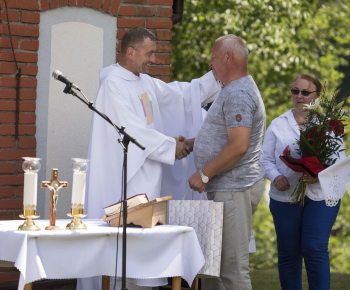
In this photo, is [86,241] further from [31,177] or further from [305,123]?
[305,123]

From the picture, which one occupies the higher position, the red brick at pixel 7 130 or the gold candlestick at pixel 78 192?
the red brick at pixel 7 130

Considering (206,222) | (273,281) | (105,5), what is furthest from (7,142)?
(273,281)

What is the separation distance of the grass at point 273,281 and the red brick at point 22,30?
386cm

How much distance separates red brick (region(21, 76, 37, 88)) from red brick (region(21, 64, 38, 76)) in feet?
0.14

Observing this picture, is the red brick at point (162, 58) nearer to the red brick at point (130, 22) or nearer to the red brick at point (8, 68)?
the red brick at point (130, 22)

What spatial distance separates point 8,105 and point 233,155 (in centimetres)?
208

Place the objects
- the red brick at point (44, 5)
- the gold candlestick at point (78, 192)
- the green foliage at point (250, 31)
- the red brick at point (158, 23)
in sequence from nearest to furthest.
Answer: the gold candlestick at point (78, 192) → the red brick at point (44, 5) → the red brick at point (158, 23) → the green foliage at point (250, 31)

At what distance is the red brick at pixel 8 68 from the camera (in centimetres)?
671

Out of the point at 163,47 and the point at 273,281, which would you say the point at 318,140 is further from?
the point at 273,281

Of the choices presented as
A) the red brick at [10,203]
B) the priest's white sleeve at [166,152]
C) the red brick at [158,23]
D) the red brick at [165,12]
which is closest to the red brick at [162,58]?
the red brick at [158,23]

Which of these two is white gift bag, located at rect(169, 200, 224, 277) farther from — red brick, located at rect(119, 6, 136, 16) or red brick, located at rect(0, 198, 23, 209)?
red brick, located at rect(119, 6, 136, 16)

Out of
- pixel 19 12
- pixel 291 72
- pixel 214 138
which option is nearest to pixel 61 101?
pixel 19 12

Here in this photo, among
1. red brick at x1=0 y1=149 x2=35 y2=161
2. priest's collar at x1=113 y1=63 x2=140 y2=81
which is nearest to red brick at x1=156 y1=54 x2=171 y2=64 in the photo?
priest's collar at x1=113 y1=63 x2=140 y2=81

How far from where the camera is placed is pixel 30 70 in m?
6.84
